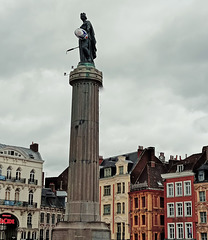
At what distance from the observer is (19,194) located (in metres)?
53.6

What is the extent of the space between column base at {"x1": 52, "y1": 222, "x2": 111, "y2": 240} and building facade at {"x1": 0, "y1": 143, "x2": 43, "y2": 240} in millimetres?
35806

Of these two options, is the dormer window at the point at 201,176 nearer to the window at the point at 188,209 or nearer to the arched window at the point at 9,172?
the window at the point at 188,209

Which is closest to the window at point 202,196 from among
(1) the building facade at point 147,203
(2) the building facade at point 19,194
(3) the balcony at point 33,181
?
(1) the building facade at point 147,203

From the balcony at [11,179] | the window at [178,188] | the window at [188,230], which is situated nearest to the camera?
the window at [188,230]

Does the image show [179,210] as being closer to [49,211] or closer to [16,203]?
[49,211]

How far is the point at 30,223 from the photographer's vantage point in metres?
54.0

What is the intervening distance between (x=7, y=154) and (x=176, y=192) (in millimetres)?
20265

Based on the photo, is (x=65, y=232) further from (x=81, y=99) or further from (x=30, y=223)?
(x=30, y=223)

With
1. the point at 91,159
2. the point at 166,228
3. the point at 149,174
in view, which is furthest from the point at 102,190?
the point at 91,159

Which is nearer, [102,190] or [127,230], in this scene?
[127,230]

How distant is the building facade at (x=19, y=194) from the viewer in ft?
171

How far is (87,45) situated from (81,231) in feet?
27.0

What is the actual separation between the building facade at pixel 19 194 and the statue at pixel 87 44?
114 feet

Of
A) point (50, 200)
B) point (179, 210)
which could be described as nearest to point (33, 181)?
point (50, 200)
